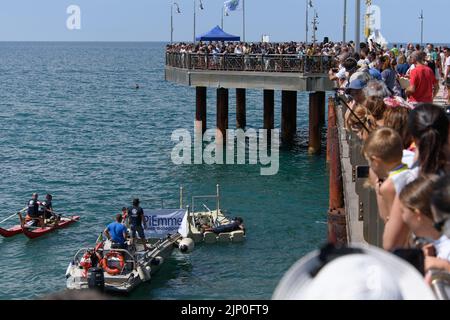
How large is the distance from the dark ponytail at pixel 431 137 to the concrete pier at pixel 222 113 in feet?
117

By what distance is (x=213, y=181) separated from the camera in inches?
1372

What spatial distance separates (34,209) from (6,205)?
16.8ft

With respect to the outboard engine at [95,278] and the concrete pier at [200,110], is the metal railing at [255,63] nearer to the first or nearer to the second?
the concrete pier at [200,110]

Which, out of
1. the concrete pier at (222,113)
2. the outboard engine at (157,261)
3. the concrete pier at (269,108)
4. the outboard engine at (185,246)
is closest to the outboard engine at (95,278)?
the outboard engine at (157,261)

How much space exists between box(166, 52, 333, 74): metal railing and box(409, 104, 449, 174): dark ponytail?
1164 inches

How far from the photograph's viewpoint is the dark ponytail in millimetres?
5148

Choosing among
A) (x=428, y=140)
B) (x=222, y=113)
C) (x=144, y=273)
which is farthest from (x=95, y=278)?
(x=222, y=113)

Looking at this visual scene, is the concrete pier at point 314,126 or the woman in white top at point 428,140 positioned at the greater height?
the woman in white top at point 428,140

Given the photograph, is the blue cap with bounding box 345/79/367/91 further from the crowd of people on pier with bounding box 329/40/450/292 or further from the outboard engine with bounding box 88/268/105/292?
the outboard engine with bounding box 88/268/105/292

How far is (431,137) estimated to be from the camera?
5180mm

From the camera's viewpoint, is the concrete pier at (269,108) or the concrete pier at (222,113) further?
the concrete pier at (269,108)

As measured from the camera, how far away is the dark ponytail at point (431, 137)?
203 inches
